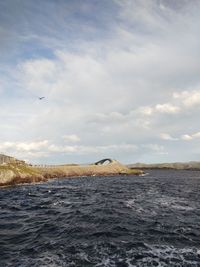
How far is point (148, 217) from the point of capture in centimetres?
2978

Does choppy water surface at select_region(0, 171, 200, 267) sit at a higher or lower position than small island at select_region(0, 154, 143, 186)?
lower

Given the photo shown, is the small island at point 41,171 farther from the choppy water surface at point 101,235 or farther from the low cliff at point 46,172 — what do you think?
the choppy water surface at point 101,235

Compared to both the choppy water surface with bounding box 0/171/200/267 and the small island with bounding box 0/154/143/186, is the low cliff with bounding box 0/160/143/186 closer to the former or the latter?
the small island with bounding box 0/154/143/186

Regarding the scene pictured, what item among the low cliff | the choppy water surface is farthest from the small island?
the choppy water surface

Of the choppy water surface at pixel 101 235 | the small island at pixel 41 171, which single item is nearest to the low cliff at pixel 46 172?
the small island at pixel 41 171

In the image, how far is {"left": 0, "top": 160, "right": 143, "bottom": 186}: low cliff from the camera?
69.0m

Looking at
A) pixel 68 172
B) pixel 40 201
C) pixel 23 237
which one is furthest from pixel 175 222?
pixel 68 172

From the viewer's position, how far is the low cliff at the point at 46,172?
69.0m

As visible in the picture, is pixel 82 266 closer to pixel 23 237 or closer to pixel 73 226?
pixel 23 237

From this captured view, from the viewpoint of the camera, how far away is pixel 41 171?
337 ft

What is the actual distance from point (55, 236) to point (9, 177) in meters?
48.3

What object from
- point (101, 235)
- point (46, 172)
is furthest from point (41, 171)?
point (101, 235)

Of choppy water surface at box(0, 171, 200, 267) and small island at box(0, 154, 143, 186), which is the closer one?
choppy water surface at box(0, 171, 200, 267)

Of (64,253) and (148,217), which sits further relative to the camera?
(148,217)
